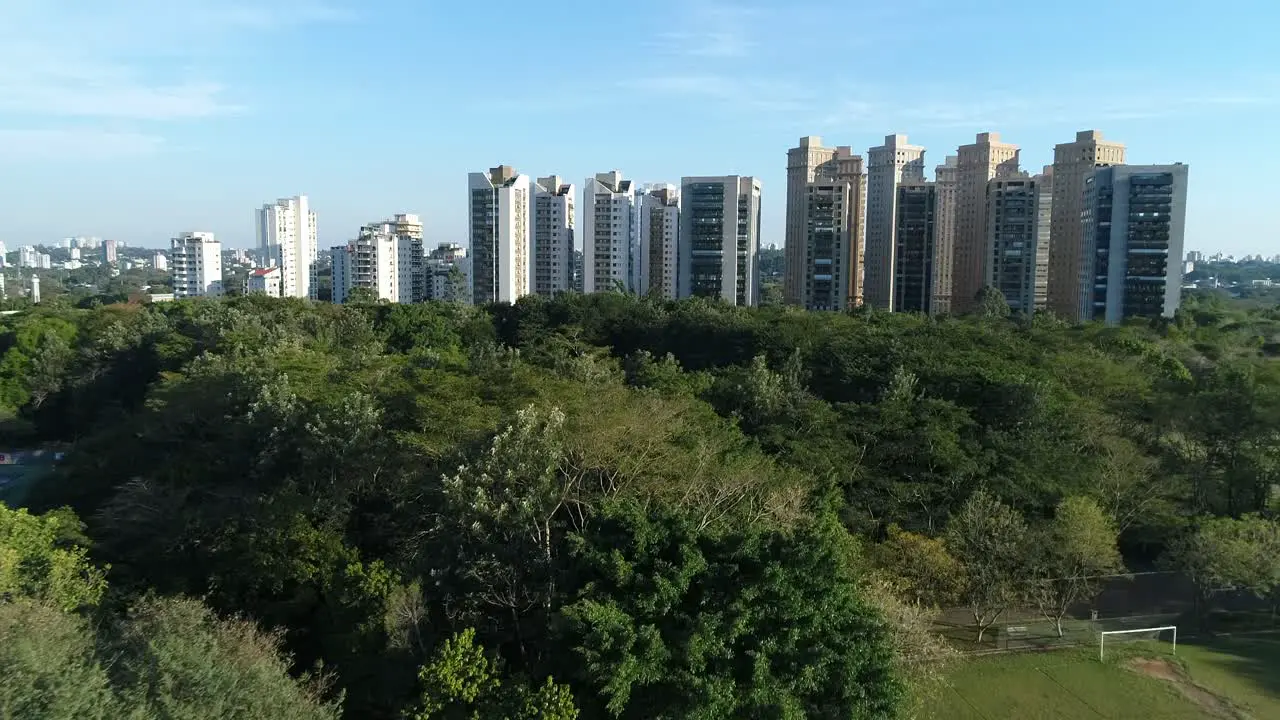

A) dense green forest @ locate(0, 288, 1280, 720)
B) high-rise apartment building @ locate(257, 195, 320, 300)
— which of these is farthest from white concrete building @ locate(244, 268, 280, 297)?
dense green forest @ locate(0, 288, 1280, 720)

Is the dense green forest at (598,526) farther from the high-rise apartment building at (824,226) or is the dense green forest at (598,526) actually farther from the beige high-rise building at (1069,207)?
the high-rise apartment building at (824,226)

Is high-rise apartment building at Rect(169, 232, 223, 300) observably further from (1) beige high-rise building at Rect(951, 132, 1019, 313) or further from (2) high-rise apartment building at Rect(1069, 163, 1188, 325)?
(2) high-rise apartment building at Rect(1069, 163, 1188, 325)

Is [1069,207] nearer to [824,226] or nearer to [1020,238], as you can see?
→ [1020,238]

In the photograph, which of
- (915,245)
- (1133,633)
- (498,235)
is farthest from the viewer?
(498,235)

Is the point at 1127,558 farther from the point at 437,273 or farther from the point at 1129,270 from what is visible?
the point at 437,273

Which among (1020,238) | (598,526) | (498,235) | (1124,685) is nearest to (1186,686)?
(1124,685)
